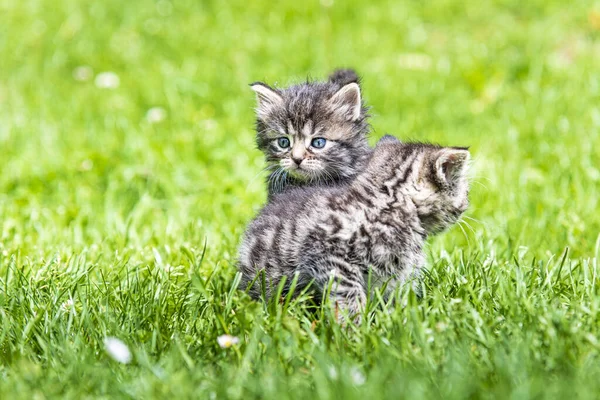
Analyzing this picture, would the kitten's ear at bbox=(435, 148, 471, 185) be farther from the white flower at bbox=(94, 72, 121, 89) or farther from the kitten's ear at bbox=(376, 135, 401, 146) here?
the white flower at bbox=(94, 72, 121, 89)

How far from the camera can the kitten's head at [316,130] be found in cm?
454

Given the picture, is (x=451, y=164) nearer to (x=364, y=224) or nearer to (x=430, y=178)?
(x=430, y=178)

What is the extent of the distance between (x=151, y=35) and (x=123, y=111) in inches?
105

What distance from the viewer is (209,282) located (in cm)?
430

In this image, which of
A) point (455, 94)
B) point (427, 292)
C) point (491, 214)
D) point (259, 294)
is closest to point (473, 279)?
point (427, 292)

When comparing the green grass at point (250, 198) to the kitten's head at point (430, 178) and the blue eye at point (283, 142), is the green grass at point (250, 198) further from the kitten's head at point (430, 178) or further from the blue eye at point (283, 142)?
the blue eye at point (283, 142)

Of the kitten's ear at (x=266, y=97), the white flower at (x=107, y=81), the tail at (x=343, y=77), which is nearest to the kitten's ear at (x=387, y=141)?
the tail at (x=343, y=77)

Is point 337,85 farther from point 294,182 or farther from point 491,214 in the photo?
point 491,214

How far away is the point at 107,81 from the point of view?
9359 millimetres

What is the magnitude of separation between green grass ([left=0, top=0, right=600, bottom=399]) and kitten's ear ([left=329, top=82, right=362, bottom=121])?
→ 2.71ft

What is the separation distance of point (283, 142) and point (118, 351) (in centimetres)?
192

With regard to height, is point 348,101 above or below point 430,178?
above

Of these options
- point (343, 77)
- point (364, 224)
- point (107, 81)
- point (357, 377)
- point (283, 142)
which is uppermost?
point (343, 77)

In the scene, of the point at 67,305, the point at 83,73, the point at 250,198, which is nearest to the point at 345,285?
the point at 67,305
